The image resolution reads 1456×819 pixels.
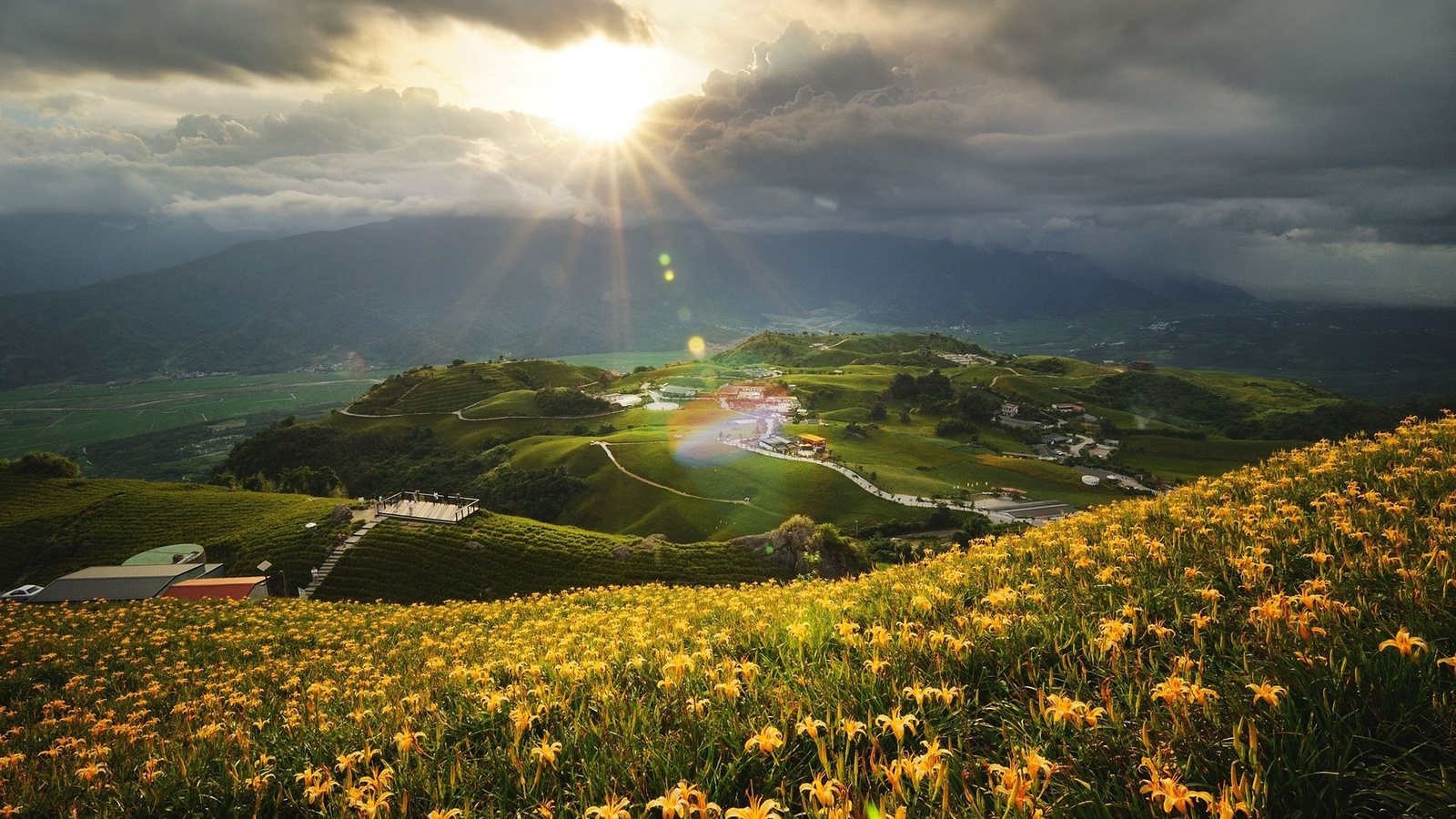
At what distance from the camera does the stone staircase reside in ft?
150

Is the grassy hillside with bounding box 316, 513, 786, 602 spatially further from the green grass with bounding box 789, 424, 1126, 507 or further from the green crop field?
the green grass with bounding box 789, 424, 1126, 507

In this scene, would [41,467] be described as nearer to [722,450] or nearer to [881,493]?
[722,450]

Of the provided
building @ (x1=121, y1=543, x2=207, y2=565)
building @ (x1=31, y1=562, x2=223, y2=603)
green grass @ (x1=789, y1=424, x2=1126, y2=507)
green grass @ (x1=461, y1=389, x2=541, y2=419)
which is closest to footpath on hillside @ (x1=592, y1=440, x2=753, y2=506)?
green grass @ (x1=789, y1=424, x2=1126, y2=507)

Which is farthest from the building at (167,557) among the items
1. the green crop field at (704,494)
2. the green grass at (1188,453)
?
the green grass at (1188,453)

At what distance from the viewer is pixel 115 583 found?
41531mm

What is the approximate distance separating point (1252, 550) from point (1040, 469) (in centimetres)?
11979

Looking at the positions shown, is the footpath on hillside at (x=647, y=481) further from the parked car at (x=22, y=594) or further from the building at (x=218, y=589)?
the parked car at (x=22, y=594)

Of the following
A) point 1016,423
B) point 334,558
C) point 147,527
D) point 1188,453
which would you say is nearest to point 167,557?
point 334,558

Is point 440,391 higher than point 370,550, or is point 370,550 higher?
point 370,550

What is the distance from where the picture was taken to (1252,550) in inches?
244

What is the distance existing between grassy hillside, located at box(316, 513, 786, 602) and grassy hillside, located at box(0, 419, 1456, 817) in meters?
37.5

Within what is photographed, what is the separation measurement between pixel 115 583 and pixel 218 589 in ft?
35.3

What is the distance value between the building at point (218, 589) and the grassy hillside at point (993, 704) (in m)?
36.7

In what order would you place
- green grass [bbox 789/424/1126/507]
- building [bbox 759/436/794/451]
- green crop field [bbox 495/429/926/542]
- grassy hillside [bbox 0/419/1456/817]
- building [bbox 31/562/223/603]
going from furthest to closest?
building [bbox 759/436/794/451] → green grass [bbox 789/424/1126/507] → green crop field [bbox 495/429/926/542] → building [bbox 31/562/223/603] → grassy hillside [bbox 0/419/1456/817]
